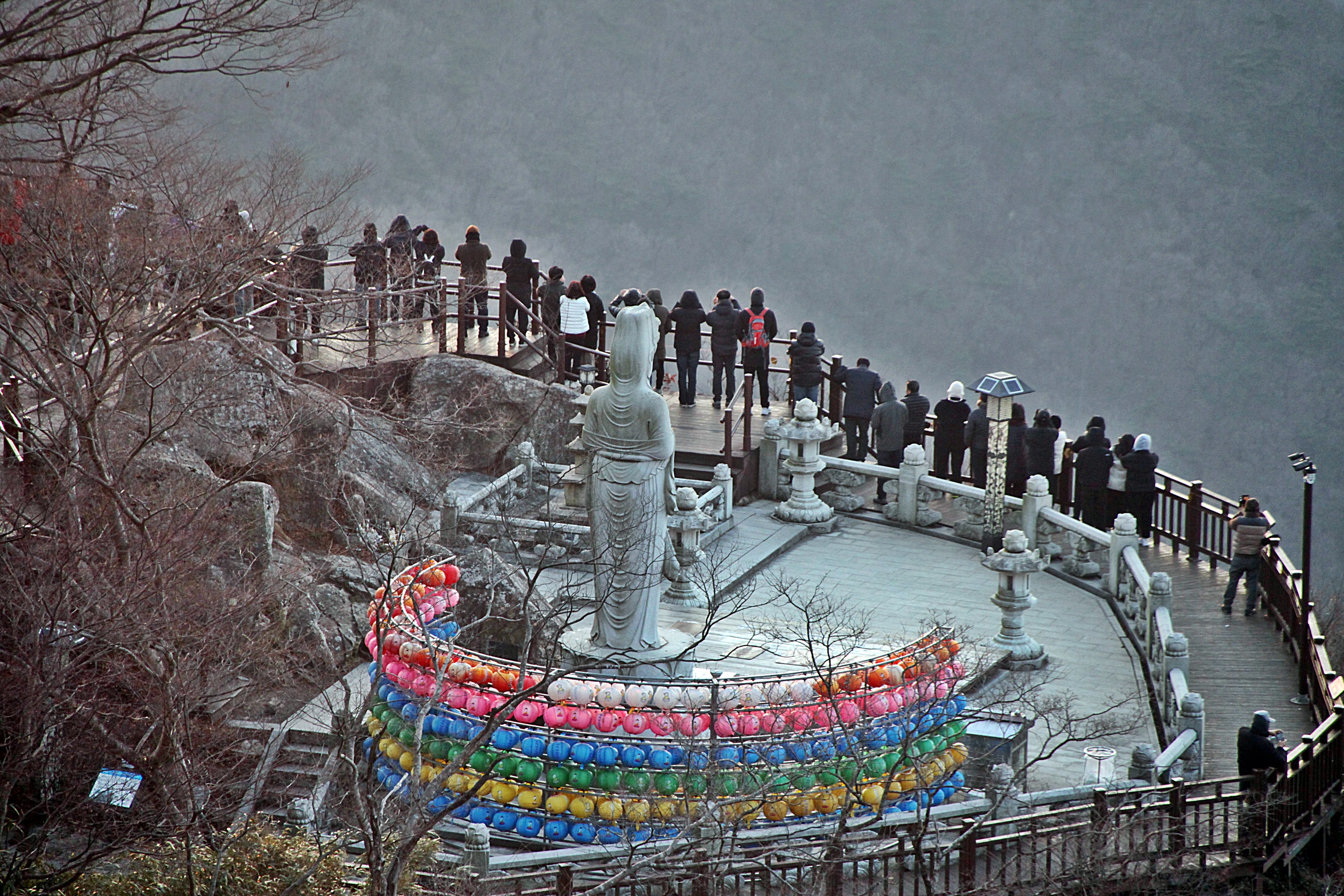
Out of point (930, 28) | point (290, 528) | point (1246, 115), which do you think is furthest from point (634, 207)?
point (290, 528)

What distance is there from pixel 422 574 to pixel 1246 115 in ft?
105

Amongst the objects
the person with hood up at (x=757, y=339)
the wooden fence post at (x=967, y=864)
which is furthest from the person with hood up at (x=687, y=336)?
the wooden fence post at (x=967, y=864)

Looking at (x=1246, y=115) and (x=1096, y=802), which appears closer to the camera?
(x=1096, y=802)

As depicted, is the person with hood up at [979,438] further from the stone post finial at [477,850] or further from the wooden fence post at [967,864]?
the stone post finial at [477,850]

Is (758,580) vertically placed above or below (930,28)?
below

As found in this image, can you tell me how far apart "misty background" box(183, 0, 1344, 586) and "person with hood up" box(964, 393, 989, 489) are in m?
19.9

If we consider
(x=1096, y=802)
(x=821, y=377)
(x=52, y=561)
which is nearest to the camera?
(x=1096, y=802)

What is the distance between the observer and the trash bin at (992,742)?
14070mm

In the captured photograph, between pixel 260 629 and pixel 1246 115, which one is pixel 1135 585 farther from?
pixel 1246 115

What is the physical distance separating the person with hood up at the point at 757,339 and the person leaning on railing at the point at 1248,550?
25.7 ft

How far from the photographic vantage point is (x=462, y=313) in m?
24.8

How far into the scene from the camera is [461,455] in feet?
79.1

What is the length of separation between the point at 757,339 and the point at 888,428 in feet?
9.29

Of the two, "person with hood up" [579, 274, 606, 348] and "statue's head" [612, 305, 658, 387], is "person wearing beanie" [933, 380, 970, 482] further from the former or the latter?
"statue's head" [612, 305, 658, 387]
